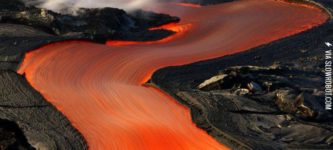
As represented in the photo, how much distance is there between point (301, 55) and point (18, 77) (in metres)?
11.2

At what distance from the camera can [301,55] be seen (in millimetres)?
18531

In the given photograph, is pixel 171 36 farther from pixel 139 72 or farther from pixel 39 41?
pixel 39 41

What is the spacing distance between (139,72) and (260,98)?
5.02 m

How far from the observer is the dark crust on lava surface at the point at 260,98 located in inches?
491

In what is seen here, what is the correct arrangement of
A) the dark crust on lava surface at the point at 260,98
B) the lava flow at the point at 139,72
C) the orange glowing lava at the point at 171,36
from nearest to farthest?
the dark crust on lava surface at the point at 260,98 < the lava flow at the point at 139,72 < the orange glowing lava at the point at 171,36

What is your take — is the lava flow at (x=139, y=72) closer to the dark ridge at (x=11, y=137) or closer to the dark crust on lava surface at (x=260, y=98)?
the dark crust on lava surface at (x=260, y=98)

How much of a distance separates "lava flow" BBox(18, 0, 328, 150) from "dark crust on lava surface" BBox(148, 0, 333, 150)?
55cm

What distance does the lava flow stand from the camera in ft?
42.4

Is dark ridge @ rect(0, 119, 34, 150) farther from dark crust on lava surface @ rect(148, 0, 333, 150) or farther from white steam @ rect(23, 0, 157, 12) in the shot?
white steam @ rect(23, 0, 157, 12)

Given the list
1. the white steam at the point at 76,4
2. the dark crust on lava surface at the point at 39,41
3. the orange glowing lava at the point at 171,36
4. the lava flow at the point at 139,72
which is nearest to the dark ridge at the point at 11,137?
the dark crust on lava surface at the point at 39,41

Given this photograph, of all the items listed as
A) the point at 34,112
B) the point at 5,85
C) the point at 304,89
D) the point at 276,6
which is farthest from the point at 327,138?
the point at 276,6

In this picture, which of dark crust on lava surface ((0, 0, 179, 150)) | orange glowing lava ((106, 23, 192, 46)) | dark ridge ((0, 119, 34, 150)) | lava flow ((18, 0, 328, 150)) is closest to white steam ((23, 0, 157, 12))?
dark crust on lava surface ((0, 0, 179, 150))

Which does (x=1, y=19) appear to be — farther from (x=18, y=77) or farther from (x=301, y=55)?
(x=301, y=55)

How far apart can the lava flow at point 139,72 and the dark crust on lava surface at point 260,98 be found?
1.81 ft
